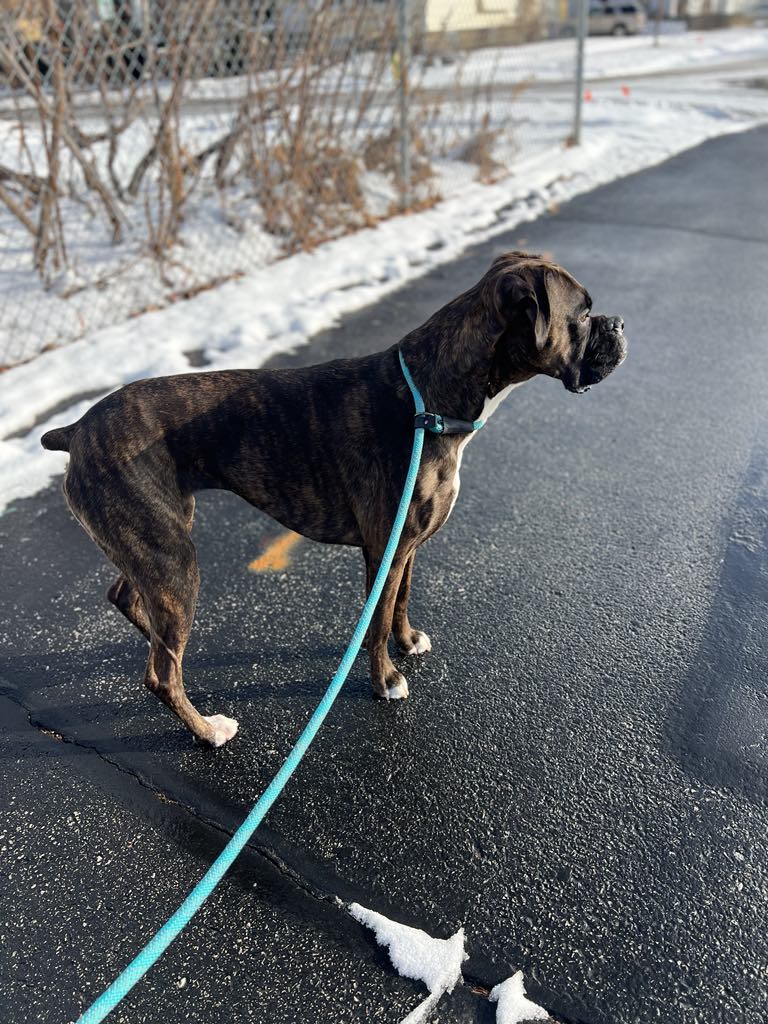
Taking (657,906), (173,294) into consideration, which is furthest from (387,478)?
(173,294)

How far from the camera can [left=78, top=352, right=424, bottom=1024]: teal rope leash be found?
1.43 m

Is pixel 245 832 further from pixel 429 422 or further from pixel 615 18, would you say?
pixel 615 18

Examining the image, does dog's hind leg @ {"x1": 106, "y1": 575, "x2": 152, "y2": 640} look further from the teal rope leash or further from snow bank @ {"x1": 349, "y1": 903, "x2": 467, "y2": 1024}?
snow bank @ {"x1": 349, "y1": 903, "x2": 467, "y2": 1024}

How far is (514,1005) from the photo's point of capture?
196 cm

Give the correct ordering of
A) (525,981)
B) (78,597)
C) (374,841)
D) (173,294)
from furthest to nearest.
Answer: (173,294)
(78,597)
(374,841)
(525,981)

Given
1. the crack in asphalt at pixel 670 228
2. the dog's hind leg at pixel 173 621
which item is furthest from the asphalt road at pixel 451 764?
the crack in asphalt at pixel 670 228

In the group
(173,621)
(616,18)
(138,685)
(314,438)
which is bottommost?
(138,685)

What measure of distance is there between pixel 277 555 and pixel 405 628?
0.92 metres

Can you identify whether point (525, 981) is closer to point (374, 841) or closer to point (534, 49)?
point (374, 841)

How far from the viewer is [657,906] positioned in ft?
7.21

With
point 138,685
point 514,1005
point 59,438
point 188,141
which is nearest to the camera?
point 514,1005

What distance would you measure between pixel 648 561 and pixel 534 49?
12.4 metres

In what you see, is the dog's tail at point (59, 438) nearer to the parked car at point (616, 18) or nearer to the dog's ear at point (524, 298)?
the dog's ear at point (524, 298)

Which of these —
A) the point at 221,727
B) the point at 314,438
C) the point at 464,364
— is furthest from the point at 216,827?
the point at 464,364
